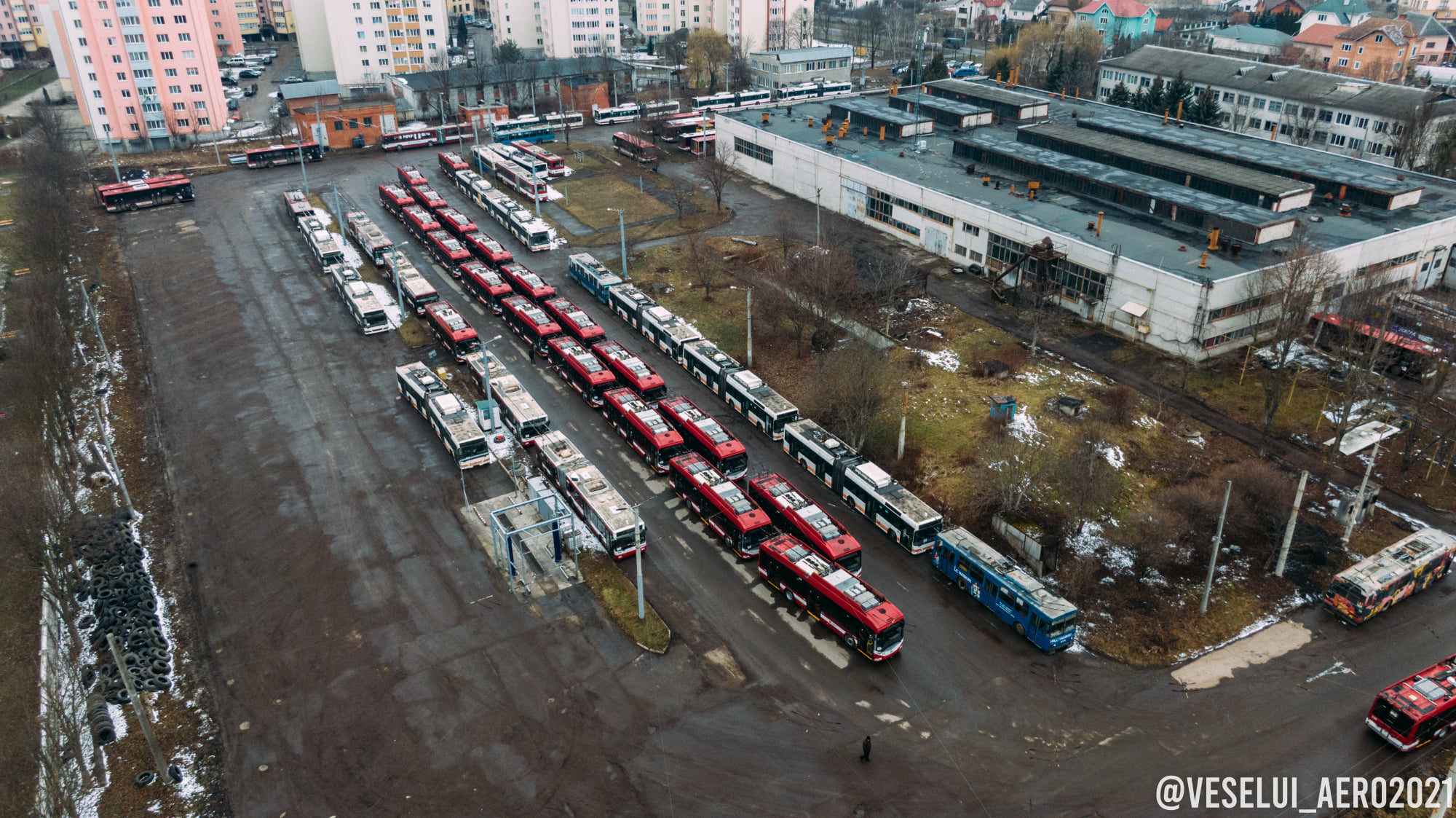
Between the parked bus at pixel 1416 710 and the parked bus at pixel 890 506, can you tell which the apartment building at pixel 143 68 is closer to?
the parked bus at pixel 890 506

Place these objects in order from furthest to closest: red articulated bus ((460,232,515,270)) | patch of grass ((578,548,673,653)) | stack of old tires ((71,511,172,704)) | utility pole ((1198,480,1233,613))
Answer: red articulated bus ((460,232,515,270)) → patch of grass ((578,548,673,653)) → utility pole ((1198,480,1233,613)) → stack of old tires ((71,511,172,704))

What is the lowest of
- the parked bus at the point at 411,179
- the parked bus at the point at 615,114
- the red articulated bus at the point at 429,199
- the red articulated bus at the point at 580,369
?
the red articulated bus at the point at 580,369

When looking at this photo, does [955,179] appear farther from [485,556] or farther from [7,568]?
[7,568]

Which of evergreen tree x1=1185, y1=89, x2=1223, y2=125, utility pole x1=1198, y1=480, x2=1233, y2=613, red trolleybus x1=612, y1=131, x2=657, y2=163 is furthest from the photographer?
red trolleybus x1=612, y1=131, x2=657, y2=163

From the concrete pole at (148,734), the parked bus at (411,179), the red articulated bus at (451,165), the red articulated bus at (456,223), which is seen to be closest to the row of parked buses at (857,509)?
the concrete pole at (148,734)

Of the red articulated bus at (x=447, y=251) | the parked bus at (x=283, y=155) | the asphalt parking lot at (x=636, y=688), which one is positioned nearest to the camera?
the asphalt parking lot at (x=636, y=688)

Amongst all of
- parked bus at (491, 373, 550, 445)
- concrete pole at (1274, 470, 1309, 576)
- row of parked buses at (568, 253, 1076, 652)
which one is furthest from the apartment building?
concrete pole at (1274, 470, 1309, 576)

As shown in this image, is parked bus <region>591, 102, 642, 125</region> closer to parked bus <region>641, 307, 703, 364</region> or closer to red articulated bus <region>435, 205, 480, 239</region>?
red articulated bus <region>435, 205, 480, 239</region>

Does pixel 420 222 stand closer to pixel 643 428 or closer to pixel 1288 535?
pixel 643 428
